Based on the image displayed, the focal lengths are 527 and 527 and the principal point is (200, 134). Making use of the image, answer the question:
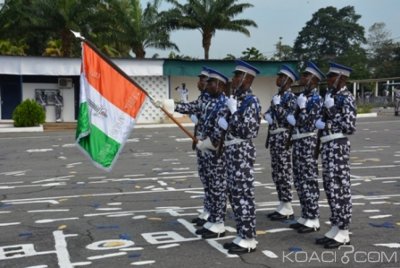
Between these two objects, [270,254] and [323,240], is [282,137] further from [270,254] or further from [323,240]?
[270,254]

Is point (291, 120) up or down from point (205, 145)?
up

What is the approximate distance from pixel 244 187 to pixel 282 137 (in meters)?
1.64

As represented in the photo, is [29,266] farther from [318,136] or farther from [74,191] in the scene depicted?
[74,191]

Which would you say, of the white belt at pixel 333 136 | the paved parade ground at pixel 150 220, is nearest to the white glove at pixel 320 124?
the white belt at pixel 333 136

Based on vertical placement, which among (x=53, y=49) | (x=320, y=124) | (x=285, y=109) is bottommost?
(x=320, y=124)

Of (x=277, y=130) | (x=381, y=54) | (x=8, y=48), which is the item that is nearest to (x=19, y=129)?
(x=8, y=48)

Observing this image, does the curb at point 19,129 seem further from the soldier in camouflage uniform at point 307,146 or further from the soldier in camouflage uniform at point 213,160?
the soldier in camouflage uniform at point 307,146

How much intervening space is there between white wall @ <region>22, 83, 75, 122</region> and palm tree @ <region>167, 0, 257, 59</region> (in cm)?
856

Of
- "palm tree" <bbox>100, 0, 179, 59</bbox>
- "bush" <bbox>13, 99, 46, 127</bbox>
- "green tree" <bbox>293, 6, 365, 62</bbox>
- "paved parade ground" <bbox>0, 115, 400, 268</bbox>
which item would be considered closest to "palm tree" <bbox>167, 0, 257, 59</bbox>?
"palm tree" <bbox>100, 0, 179, 59</bbox>

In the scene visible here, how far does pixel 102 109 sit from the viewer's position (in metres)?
6.92

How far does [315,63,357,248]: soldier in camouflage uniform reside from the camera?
5.91 meters

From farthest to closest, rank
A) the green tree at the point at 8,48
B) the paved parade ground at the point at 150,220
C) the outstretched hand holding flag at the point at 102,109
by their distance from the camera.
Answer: the green tree at the point at 8,48 → the outstretched hand holding flag at the point at 102,109 → the paved parade ground at the point at 150,220

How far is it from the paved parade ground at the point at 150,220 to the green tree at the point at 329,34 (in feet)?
286

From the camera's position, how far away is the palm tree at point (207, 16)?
33156mm
